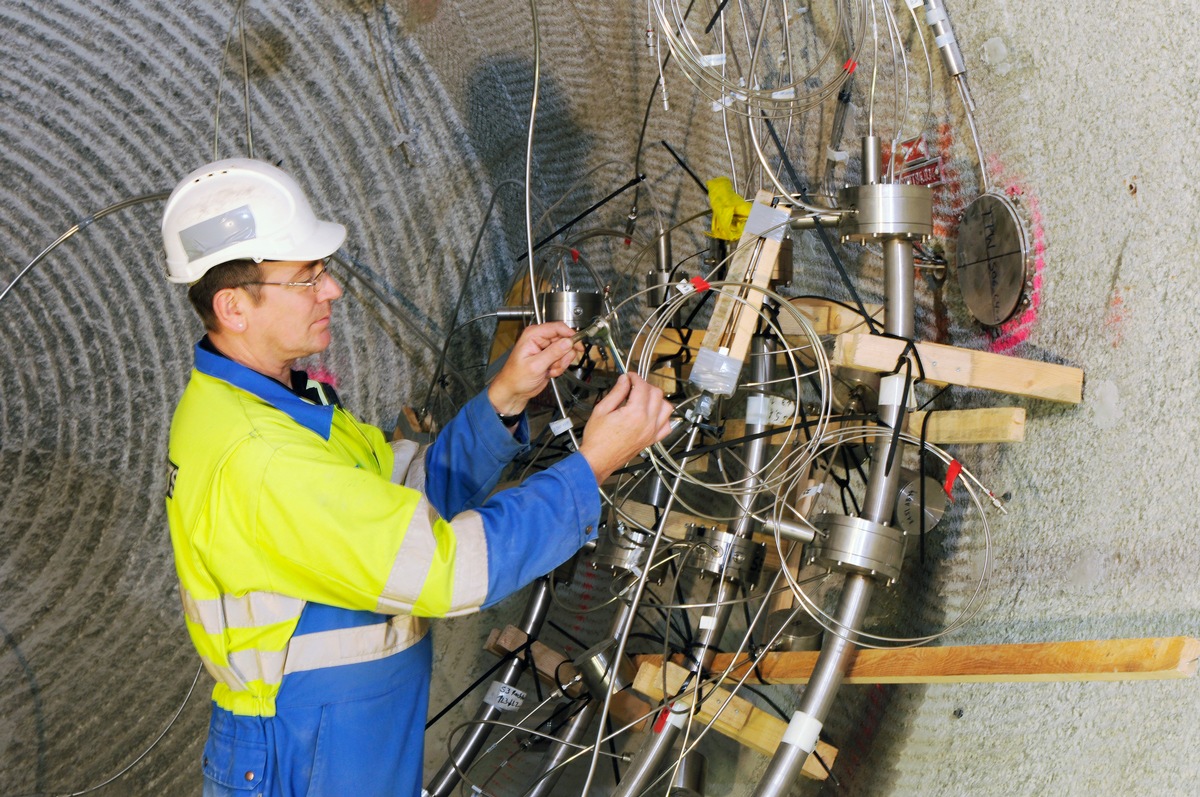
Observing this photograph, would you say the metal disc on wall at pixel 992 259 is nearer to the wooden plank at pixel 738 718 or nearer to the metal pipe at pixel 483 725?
the wooden plank at pixel 738 718

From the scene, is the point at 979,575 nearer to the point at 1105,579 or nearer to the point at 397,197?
the point at 1105,579

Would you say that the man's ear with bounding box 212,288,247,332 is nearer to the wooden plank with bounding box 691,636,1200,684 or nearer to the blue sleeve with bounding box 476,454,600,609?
the blue sleeve with bounding box 476,454,600,609

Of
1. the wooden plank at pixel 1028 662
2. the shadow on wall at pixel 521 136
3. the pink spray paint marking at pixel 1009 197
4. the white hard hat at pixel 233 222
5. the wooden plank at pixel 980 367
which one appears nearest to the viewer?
the wooden plank at pixel 1028 662

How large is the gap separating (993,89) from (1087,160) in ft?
0.77

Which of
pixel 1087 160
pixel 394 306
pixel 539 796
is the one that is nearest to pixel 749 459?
pixel 1087 160

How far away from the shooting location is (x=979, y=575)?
5.50 feet

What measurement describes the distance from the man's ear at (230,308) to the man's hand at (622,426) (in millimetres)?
485

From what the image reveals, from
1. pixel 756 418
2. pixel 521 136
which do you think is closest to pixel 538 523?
pixel 756 418

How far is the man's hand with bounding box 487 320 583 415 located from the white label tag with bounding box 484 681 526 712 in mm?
721

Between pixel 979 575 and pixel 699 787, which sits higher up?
pixel 979 575

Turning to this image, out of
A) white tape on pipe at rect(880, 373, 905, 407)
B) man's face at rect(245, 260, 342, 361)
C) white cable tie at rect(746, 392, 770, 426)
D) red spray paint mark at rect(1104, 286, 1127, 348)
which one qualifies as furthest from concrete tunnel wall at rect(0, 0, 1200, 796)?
man's face at rect(245, 260, 342, 361)

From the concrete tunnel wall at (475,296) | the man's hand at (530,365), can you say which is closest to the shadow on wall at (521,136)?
the concrete tunnel wall at (475,296)

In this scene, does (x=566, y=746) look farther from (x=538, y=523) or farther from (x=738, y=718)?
(x=538, y=523)

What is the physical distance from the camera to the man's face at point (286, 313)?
1.36 m
